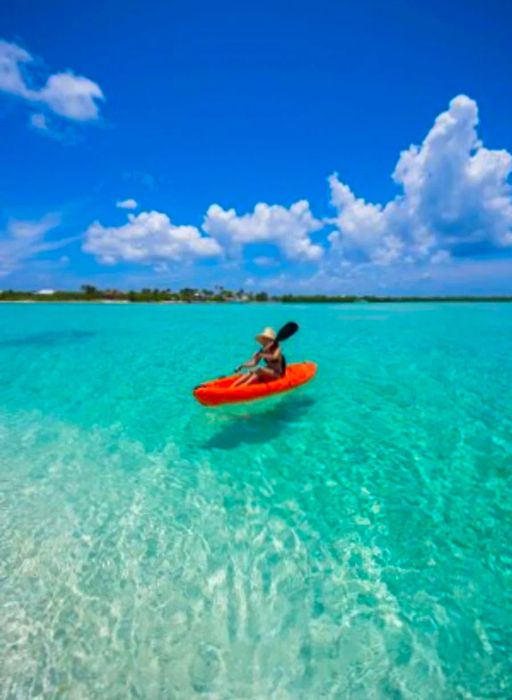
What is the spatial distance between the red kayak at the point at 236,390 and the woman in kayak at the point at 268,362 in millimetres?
131

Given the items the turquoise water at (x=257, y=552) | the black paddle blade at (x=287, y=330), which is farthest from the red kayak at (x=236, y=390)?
the black paddle blade at (x=287, y=330)

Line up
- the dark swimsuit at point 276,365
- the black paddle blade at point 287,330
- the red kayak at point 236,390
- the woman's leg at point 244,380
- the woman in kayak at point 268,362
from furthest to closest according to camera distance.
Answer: the black paddle blade at point 287,330
the dark swimsuit at point 276,365
the woman in kayak at point 268,362
the woman's leg at point 244,380
the red kayak at point 236,390

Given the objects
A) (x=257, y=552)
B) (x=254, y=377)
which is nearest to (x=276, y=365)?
(x=254, y=377)

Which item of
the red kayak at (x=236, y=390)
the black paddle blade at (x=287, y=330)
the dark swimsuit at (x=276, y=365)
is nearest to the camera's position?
the red kayak at (x=236, y=390)

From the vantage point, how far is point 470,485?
6.10 metres

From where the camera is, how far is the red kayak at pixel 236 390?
7.78m

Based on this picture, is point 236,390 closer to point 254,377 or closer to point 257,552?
point 254,377

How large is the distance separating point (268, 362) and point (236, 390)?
1294 millimetres

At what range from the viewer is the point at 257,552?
466 cm

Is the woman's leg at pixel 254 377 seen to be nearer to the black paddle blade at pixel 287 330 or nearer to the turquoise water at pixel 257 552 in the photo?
the turquoise water at pixel 257 552

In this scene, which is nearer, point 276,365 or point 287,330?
point 276,365

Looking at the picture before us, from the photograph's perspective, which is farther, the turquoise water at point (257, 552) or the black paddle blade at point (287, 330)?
the black paddle blade at point (287, 330)

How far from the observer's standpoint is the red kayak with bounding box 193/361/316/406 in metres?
7.78

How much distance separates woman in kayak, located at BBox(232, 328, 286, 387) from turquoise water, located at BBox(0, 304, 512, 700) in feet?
3.31
